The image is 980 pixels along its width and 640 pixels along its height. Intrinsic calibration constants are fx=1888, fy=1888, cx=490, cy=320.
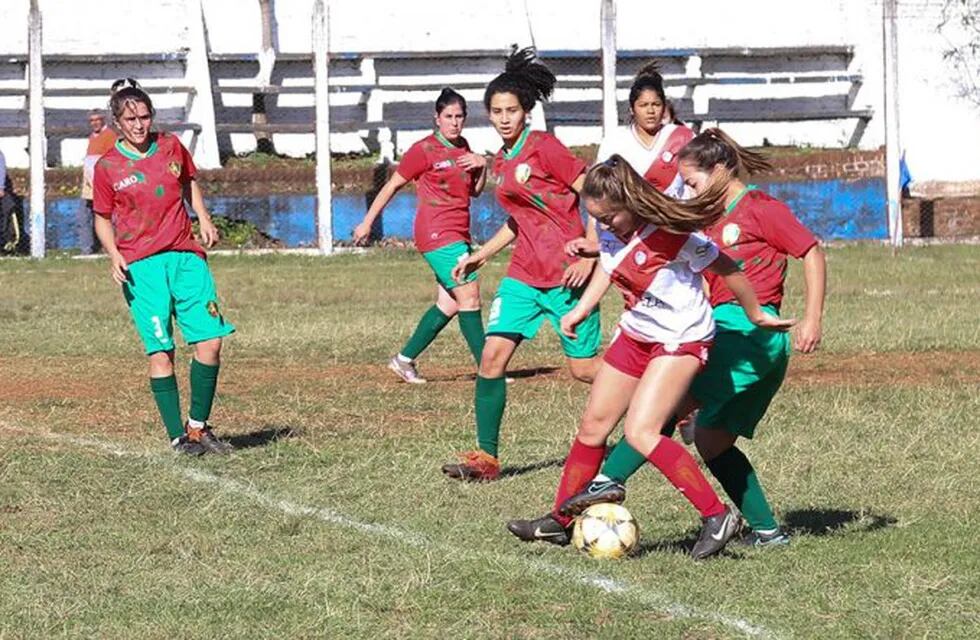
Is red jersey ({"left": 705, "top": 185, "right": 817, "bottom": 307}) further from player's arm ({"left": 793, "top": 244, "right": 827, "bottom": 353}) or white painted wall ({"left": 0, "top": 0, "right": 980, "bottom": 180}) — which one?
white painted wall ({"left": 0, "top": 0, "right": 980, "bottom": 180})

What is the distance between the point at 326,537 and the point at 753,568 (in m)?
1.78

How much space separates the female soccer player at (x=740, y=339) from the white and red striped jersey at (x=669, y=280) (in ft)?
0.95

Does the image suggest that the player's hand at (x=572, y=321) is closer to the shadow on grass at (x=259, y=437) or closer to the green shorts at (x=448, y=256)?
the shadow on grass at (x=259, y=437)

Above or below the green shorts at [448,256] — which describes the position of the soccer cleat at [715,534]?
below

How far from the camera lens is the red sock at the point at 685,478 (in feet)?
23.3

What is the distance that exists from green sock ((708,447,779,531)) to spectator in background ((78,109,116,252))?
1721cm

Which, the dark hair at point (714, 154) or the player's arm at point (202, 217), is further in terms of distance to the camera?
the player's arm at point (202, 217)

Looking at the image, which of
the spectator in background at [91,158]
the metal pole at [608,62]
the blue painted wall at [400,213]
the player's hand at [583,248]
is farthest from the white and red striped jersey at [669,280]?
the metal pole at [608,62]

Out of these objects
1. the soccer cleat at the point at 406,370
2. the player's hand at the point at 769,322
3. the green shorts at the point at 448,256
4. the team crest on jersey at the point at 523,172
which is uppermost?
the team crest on jersey at the point at 523,172

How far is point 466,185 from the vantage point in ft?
43.7

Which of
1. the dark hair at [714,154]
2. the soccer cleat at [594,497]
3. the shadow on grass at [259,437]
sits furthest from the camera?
the shadow on grass at [259,437]

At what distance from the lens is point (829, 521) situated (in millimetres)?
8000

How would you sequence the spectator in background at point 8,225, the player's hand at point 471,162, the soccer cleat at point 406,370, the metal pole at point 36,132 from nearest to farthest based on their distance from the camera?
the player's hand at point 471,162, the soccer cleat at point 406,370, the metal pole at point 36,132, the spectator in background at point 8,225

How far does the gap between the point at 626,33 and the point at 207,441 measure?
67.4ft
